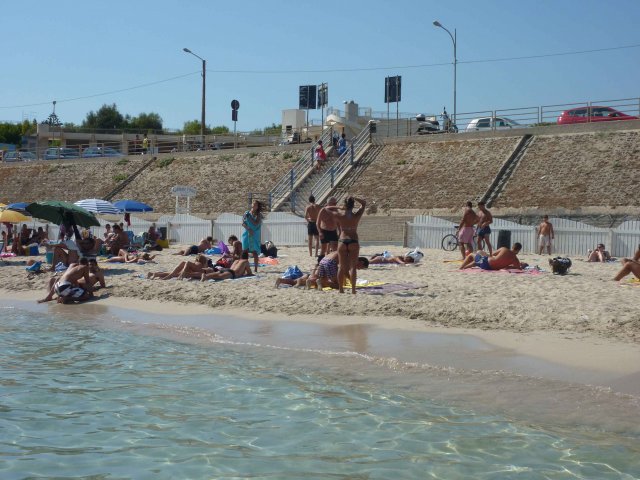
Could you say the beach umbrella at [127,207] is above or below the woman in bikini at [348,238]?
above

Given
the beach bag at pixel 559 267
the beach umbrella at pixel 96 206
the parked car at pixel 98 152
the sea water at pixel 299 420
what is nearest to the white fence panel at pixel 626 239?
the beach bag at pixel 559 267

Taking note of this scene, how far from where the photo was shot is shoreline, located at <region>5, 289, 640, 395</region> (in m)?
7.95

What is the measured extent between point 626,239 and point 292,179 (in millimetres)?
16039

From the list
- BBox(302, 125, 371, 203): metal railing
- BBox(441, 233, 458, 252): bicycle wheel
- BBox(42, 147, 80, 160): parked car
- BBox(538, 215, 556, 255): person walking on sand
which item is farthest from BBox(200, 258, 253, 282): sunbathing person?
BBox(42, 147, 80, 160): parked car

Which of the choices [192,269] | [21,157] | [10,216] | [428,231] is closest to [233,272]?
[192,269]

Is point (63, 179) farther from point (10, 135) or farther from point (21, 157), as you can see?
point (10, 135)

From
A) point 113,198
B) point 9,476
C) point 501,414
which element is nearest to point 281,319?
point 501,414

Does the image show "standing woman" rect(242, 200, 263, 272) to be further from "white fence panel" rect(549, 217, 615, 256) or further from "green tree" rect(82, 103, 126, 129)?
"green tree" rect(82, 103, 126, 129)

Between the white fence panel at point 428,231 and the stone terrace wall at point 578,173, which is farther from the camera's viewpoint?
the stone terrace wall at point 578,173

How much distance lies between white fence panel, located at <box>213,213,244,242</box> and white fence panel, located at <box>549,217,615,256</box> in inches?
395

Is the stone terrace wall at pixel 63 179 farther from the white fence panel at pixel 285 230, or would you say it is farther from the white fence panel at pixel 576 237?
the white fence panel at pixel 576 237

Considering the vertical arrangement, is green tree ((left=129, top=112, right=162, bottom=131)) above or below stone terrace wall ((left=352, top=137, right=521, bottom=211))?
above

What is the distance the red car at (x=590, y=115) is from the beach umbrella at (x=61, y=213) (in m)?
22.0

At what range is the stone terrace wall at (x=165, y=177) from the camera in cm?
3594
